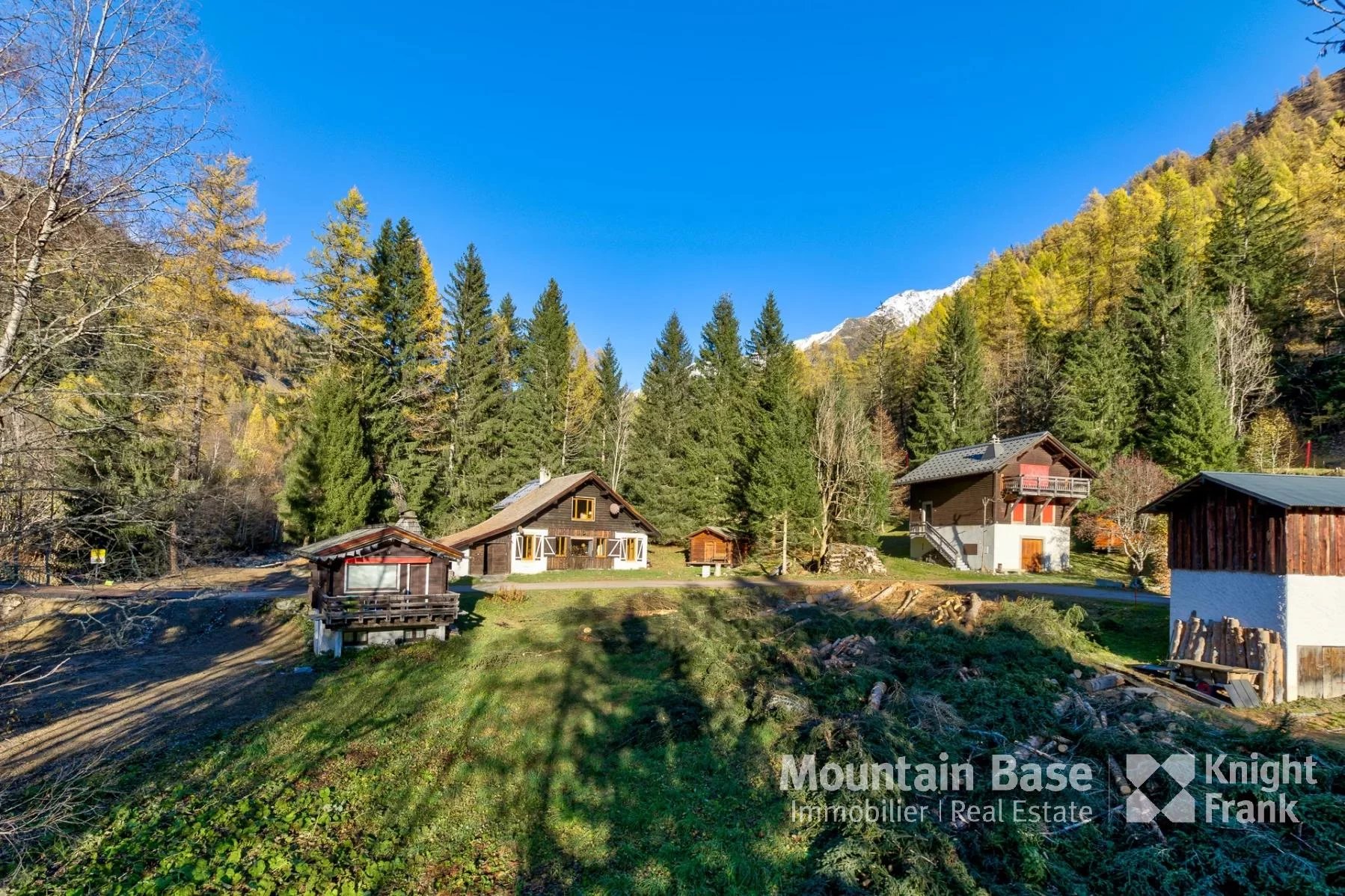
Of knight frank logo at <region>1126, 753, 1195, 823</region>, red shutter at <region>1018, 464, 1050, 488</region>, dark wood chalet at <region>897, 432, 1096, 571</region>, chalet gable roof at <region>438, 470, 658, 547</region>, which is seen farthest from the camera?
dark wood chalet at <region>897, 432, 1096, 571</region>

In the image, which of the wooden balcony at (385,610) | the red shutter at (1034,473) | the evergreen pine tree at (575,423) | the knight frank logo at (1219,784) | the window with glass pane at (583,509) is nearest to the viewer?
the knight frank logo at (1219,784)

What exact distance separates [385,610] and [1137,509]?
33806mm

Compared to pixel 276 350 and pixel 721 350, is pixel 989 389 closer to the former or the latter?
pixel 721 350

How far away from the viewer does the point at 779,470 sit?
33312 millimetres

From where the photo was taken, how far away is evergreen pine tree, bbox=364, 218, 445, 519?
1449 inches

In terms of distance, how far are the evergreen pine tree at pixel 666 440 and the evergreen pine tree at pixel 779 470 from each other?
8371mm

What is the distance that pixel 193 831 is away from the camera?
8945 millimetres

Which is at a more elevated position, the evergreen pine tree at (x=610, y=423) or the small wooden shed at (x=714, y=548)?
the evergreen pine tree at (x=610, y=423)

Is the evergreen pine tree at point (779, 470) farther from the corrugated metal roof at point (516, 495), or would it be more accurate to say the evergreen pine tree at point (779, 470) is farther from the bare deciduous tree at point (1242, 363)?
the bare deciduous tree at point (1242, 363)

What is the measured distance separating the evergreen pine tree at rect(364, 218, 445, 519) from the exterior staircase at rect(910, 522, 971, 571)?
33.0 meters

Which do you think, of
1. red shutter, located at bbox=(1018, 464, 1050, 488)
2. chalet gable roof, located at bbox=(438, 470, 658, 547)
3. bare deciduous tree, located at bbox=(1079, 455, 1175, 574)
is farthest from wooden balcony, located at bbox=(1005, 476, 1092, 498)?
chalet gable roof, located at bbox=(438, 470, 658, 547)

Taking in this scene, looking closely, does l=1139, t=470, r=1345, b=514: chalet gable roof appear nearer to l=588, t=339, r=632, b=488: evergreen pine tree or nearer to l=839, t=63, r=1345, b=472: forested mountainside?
l=839, t=63, r=1345, b=472: forested mountainside

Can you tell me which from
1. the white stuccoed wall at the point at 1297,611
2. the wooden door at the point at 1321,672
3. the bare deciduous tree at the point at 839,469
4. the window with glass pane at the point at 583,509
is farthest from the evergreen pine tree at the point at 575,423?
the wooden door at the point at 1321,672

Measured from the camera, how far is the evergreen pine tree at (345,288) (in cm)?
3581
